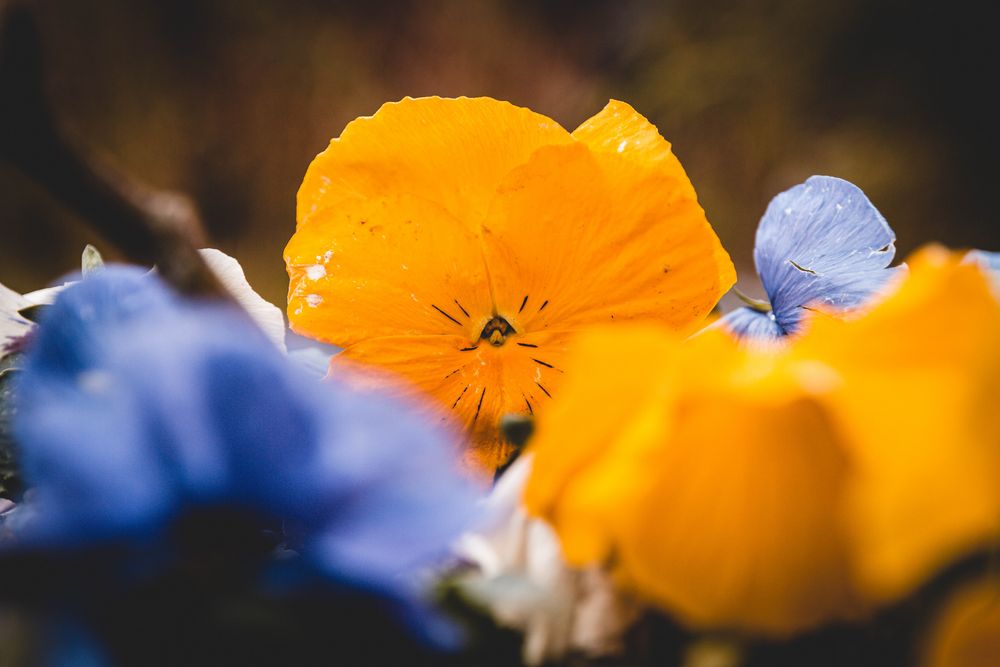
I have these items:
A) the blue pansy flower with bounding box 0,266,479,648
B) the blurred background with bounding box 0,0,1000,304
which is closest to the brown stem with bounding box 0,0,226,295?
the blue pansy flower with bounding box 0,266,479,648

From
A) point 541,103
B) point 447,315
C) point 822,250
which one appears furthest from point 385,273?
point 541,103

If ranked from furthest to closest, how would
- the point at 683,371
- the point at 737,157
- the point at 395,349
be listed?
the point at 737,157 < the point at 395,349 < the point at 683,371

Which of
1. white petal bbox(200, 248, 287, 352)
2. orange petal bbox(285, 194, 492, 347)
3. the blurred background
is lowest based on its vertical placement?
orange petal bbox(285, 194, 492, 347)

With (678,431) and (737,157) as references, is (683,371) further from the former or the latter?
(737,157)

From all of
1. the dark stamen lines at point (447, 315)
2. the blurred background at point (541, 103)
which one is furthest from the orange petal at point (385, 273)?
the blurred background at point (541, 103)

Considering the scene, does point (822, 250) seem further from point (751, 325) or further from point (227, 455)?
point (227, 455)

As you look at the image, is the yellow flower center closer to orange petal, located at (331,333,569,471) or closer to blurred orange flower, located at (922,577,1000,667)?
orange petal, located at (331,333,569,471)

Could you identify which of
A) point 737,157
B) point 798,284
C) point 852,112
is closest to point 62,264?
point 737,157
